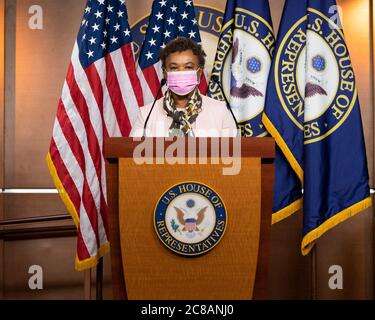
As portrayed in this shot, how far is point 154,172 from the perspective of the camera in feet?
5.98

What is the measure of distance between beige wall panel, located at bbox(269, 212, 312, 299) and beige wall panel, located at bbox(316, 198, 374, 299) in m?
0.10

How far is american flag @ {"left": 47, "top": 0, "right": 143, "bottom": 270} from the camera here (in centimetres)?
292

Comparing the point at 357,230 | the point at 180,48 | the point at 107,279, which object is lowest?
the point at 107,279

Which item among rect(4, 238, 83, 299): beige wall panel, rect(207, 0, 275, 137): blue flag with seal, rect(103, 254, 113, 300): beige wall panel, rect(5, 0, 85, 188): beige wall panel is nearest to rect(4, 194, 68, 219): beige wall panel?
rect(5, 0, 85, 188): beige wall panel

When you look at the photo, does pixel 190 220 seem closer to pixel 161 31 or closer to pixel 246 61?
pixel 246 61

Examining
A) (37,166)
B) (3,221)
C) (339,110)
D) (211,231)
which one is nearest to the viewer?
(211,231)

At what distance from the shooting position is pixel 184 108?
7.91ft

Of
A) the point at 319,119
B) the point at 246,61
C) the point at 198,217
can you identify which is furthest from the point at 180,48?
the point at 319,119

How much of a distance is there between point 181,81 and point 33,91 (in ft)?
5.09

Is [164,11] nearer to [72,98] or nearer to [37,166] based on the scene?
[72,98]

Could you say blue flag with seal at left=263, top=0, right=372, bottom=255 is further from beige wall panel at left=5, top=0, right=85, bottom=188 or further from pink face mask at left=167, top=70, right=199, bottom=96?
beige wall panel at left=5, top=0, right=85, bottom=188

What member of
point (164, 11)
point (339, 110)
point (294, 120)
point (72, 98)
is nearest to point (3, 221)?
point (72, 98)

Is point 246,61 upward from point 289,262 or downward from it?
upward
